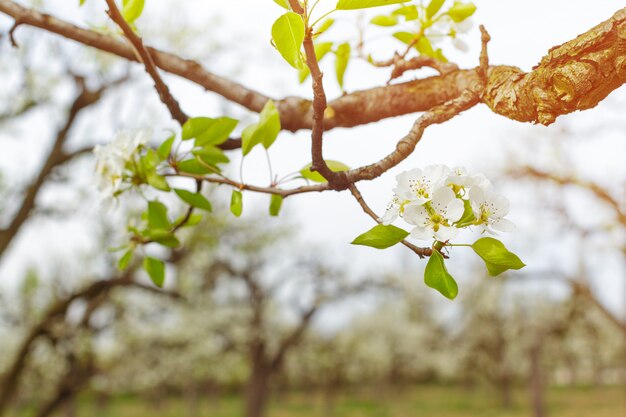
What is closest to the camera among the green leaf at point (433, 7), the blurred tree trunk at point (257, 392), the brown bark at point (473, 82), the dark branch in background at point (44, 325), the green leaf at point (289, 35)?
the green leaf at point (289, 35)

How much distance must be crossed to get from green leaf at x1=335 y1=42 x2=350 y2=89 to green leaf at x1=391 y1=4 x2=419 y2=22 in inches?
5.3

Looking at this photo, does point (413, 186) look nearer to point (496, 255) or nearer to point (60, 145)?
A: point (496, 255)

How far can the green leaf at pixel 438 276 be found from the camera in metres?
0.61

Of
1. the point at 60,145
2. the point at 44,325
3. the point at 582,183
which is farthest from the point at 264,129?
the point at 582,183

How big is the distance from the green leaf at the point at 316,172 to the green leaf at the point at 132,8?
409mm

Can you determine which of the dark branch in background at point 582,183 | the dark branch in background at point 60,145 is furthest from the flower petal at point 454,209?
the dark branch in background at point 582,183

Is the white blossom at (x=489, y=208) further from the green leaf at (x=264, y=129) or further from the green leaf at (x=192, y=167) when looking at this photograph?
the green leaf at (x=192, y=167)

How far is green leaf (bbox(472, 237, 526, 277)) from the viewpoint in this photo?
59cm

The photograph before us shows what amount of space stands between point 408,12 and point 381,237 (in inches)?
19.4

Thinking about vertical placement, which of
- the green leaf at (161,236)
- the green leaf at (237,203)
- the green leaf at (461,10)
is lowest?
the green leaf at (161,236)

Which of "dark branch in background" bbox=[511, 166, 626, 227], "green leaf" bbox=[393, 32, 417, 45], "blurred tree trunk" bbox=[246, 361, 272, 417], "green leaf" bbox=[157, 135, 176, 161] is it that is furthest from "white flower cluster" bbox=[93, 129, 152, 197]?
"blurred tree trunk" bbox=[246, 361, 272, 417]

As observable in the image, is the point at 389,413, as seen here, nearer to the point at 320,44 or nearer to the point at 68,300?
the point at 68,300

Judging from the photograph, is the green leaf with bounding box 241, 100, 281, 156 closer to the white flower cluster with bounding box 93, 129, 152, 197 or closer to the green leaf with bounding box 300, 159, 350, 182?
the green leaf with bounding box 300, 159, 350, 182

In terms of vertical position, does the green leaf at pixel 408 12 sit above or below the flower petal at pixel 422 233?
above
